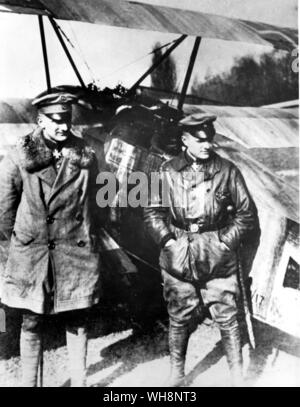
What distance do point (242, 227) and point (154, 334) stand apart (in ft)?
4.25

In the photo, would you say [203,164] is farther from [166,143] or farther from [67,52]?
[67,52]

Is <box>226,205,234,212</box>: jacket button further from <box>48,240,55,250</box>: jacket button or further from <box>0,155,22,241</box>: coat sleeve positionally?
<box>0,155,22,241</box>: coat sleeve

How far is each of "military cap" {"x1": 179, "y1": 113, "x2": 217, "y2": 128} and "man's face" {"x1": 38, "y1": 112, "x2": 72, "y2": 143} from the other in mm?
1097

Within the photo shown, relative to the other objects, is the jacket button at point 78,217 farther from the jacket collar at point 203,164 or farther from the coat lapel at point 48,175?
the jacket collar at point 203,164

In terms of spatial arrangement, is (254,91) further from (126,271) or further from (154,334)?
(154,334)

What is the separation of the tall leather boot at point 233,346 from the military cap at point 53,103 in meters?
A: 2.42

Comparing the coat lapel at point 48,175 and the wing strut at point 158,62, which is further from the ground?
the wing strut at point 158,62

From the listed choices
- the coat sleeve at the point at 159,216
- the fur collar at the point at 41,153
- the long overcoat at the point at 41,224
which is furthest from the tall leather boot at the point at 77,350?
the fur collar at the point at 41,153

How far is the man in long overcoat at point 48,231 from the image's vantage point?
4.06 meters

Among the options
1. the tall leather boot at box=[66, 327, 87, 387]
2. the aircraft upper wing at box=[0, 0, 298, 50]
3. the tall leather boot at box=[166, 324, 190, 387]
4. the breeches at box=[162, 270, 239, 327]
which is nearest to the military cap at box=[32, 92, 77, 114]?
the aircraft upper wing at box=[0, 0, 298, 50]

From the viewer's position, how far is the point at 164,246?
4.45 metres

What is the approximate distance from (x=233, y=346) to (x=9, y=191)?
2.41 meters

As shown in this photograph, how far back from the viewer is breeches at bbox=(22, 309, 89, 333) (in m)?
4.08

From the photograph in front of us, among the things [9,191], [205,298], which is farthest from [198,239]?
[9,191]
